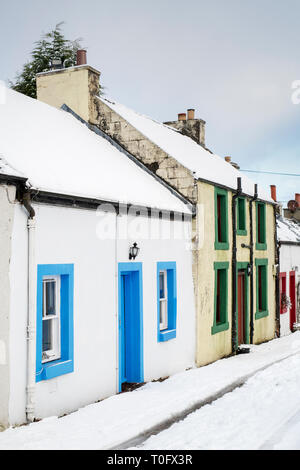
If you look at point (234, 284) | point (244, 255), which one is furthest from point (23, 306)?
point (244, 255)

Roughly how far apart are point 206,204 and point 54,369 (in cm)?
711

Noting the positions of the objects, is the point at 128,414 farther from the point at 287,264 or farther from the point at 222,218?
the point at 287,264

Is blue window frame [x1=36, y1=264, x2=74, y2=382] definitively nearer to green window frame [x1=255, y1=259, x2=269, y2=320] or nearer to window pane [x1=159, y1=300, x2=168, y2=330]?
window pane [x1=159, y1=300, x2=168, y2=330]

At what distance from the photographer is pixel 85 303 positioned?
9.48 meters

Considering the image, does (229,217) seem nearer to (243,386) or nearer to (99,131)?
(99,131)

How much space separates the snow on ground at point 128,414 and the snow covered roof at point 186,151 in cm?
492

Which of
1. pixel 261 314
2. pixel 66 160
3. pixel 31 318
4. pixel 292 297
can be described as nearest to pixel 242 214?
pixel 261 314

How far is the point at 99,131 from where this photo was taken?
1470 centimetres

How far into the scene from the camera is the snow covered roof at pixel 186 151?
14555 millimetres

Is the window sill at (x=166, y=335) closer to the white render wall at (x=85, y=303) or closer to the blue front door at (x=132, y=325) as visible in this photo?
the white render wall at (x=85, y=303)

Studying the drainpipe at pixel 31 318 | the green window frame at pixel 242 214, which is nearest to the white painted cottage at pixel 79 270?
the drainpipe at pixel 31 318

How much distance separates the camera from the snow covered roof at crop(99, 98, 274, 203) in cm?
1455

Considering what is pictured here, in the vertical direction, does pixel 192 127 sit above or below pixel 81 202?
above
